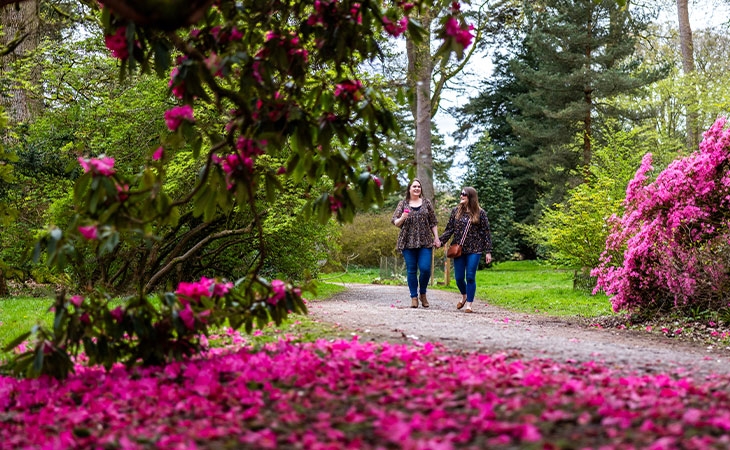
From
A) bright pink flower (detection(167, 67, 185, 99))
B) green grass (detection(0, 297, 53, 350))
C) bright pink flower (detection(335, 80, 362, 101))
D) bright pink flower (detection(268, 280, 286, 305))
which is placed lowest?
green grass (detection(0, 297, 53, 350))

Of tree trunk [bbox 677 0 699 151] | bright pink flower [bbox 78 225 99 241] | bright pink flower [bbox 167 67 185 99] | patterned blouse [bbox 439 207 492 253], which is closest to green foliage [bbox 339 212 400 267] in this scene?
tree trunk [bbox 677 0 699 151]

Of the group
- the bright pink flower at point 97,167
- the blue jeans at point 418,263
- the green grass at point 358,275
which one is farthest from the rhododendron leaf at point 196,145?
the green grass at point 358,275

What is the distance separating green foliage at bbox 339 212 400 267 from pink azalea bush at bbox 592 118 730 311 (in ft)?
60.0

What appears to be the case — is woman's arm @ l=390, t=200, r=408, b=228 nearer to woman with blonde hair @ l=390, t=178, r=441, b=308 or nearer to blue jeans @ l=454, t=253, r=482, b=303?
woman with blonde hair @ l=390, t=178, r=441, b=308

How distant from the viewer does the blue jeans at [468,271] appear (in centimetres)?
926

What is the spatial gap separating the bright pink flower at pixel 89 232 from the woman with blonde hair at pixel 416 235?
6.11 meters

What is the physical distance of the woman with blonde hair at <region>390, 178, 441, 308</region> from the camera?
30.5ft

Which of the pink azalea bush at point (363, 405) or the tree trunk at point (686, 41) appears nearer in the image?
the pink azalea bush at point (363, 405)

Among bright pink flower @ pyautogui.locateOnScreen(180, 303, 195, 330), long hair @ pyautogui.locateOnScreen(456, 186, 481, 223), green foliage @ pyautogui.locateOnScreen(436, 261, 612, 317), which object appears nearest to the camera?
bright pink flower @ pyautogui.locateOnScreen(180, 303, 195, 330)

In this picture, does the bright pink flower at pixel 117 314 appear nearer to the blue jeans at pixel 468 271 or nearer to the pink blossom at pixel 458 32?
the pink blossom at pixel 458 32

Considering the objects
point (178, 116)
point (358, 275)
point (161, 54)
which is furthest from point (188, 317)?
point (358, 275)

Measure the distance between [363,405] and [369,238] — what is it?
23.8m

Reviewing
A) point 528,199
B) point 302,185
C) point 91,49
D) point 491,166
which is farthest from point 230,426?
point 528,199

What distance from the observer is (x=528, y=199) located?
32969mm
